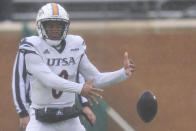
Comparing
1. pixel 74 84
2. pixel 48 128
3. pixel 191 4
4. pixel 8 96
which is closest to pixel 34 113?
pixel 48 128

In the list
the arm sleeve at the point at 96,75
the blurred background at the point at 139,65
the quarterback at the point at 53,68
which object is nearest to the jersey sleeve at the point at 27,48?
the quarterback at the point at 53,68

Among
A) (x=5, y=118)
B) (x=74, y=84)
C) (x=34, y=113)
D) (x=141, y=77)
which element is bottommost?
(x=5, y=118)

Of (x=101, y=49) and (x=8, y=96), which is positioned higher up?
(x=101, y=49)

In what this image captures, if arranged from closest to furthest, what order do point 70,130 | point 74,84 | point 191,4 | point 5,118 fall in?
point 74,84 → point 70,130 → point 5,118 → point 191,4

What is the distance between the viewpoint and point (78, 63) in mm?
5090

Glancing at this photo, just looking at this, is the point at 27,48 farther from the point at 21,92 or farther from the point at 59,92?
the point at 21,92

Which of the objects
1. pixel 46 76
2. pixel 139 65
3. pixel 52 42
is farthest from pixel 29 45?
pixel 139 65

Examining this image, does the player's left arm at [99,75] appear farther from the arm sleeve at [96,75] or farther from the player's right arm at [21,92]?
the player's right arm at [21,92]

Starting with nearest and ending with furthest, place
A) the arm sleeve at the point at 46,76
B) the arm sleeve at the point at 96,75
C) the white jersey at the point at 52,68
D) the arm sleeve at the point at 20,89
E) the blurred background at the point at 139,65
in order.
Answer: the arm sleeve at the point at 46,76 < the white jersey at the point at 52,68 < the arm sleeve at the point at 96,75 < the arm sleeve at the point at 20,89 < the blurred background at the point at 139,65

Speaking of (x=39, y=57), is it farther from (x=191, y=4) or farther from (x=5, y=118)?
(x=191, y=4)

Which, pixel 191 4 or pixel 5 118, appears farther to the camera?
pixel 191 4

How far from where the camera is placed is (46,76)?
188 inches

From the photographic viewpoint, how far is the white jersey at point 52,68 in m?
4.86

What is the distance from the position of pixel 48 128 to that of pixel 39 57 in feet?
1.76
